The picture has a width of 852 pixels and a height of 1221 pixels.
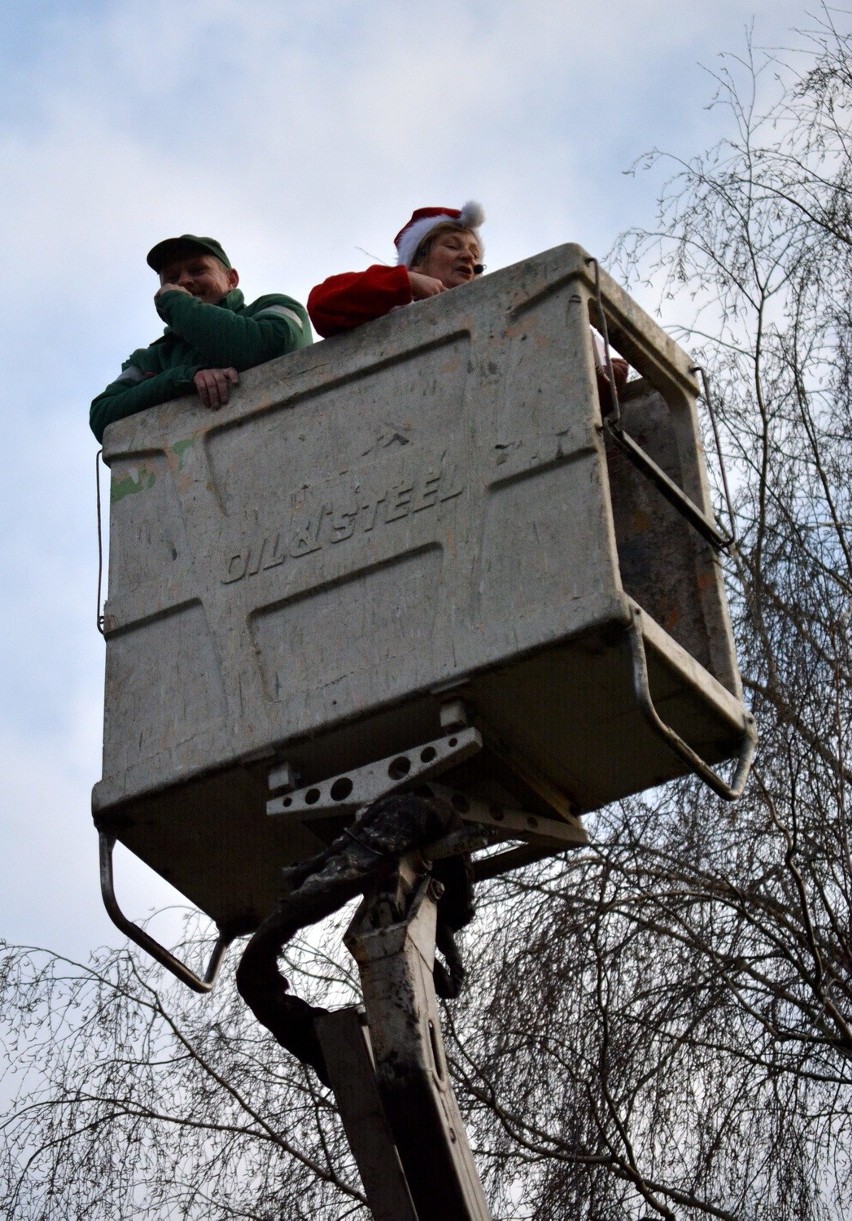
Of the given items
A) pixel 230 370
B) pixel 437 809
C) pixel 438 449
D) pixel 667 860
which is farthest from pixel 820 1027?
pixel 230 370

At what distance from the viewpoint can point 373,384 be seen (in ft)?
22.0

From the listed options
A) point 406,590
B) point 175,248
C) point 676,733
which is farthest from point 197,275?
point 676,733

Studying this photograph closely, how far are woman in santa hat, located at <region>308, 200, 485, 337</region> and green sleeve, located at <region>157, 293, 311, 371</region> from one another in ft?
0.99

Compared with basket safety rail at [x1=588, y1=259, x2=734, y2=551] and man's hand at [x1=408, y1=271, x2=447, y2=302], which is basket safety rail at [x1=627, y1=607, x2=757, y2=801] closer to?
basket safety rail at [x1=588, y1=259, x2=734, y2=551]

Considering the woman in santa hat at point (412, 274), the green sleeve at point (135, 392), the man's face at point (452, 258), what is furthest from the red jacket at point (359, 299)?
the man's face at point (452, 258)

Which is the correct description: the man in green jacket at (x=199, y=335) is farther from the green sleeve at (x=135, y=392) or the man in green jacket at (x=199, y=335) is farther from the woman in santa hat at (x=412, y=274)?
the woman in santa hat at (x=412, y=274)

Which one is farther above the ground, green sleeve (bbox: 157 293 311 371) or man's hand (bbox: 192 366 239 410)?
green sleeve (bbox: 157 293 311 371)

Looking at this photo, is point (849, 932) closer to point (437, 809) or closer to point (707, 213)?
point (437, 809)

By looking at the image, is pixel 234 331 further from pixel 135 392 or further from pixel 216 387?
pixel 135 392

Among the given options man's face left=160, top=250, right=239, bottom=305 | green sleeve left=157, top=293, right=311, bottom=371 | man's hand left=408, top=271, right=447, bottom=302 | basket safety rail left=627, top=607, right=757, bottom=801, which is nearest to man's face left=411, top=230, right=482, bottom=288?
man's hand left=408, top=271, right=447, bottom=302

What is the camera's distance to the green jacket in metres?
7.13

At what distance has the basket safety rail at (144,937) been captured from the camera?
21.7 feet

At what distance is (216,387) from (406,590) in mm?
1102

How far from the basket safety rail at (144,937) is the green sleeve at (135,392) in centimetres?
143
